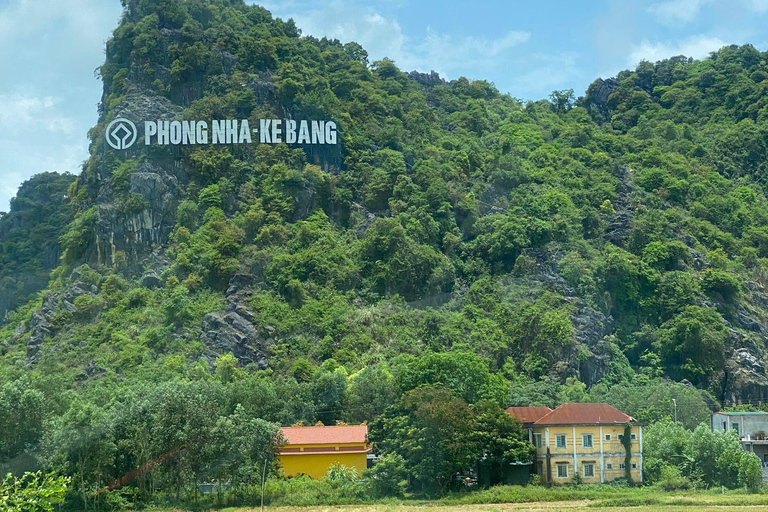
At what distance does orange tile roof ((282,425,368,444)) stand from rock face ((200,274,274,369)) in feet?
60.6

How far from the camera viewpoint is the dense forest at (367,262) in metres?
68.1

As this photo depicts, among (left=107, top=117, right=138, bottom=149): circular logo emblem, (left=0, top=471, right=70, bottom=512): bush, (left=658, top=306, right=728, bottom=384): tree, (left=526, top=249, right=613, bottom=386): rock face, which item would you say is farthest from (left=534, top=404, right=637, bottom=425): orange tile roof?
(left=107, top=117, right=138, bottom=149): circular logo emblem

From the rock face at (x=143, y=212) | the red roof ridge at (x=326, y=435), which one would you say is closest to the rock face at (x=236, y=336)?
the rock face at (x=143, y=212)

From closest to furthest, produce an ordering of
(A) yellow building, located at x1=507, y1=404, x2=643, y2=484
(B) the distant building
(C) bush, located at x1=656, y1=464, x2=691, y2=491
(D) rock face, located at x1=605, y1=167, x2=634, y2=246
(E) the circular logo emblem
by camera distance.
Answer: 1. (C) bush, located at x1=656, y1=464, x2=691, y2=491
2. (A) yellow building, located at x1=507, y1=404, x2=643, y2=484
3. (B) the distant building
4. (D) rock face, located at x1=605, y1=167, x2=634, y2=246
5. (E) the circular logo emblem

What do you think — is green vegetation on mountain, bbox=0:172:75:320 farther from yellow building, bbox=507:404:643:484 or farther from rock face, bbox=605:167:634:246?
yellow building, bbox=507:404:643:484

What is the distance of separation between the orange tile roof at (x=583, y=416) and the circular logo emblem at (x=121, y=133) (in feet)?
180

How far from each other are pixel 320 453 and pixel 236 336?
2324cm

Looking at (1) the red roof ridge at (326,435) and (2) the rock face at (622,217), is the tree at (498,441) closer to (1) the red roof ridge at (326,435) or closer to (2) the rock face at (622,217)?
(1) the red roof ridge at (326,435)

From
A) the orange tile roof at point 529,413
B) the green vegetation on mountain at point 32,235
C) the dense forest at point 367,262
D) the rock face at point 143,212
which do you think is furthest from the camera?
the green vegetation on mountain at point 32,235

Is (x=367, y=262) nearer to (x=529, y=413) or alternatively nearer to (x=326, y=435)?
(x=529, y=413)

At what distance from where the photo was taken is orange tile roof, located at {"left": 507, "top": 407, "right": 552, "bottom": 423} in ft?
204

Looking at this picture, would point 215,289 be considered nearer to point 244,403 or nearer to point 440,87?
point 244,403

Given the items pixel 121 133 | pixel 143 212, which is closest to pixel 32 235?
pixel 121 133

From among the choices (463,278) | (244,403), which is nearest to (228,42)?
(463,278)
